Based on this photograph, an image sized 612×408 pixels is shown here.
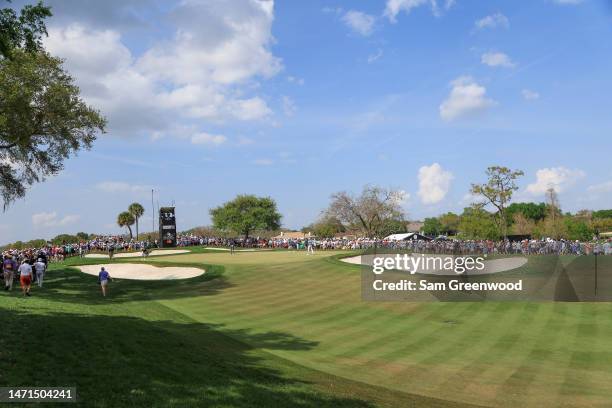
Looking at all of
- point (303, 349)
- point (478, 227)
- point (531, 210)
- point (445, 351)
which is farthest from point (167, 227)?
point (531, 210)

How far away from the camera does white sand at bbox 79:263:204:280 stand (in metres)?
39.5

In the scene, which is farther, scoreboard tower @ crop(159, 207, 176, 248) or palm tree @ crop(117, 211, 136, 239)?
→ palm tree @ crop(117, 211, 136, 239)

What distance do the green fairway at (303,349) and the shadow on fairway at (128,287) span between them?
0.42 m

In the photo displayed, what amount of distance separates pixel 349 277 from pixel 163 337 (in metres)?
23.4

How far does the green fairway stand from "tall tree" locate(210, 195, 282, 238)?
271 ft

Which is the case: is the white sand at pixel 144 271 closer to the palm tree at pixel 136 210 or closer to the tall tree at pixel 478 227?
the tall tree at pixel 478 227

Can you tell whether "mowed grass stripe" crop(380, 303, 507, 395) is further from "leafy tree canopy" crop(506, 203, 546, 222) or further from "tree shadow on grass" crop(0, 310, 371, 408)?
"leafy tree canopy" crop(506, 203, 546, 222)

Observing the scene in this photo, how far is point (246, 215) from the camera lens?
4577 inches

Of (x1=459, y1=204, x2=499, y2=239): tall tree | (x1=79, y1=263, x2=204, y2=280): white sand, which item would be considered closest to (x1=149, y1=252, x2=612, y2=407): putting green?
(x1=79, y1=263, x2=204, y2=280): white sand

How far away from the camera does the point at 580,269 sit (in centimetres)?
3925

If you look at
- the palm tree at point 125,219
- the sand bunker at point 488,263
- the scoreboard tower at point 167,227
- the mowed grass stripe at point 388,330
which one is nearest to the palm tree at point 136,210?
the palm tree at point 125,219

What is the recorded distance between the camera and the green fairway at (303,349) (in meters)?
11.6

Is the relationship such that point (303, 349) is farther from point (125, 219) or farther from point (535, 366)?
point (125, 219)

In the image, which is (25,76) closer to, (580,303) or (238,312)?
(238,312)
